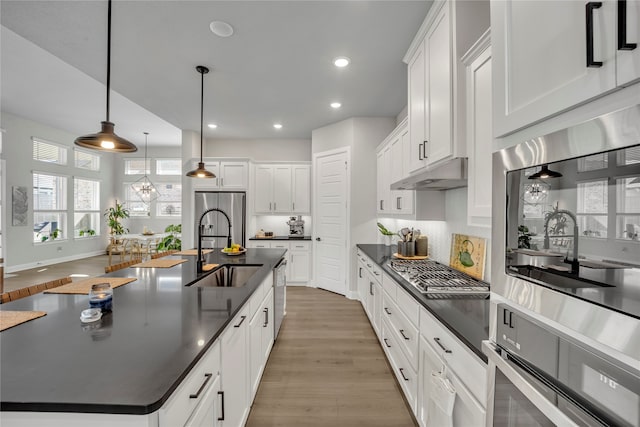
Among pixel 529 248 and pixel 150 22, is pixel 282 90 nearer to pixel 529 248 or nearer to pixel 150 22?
pixel 150 22

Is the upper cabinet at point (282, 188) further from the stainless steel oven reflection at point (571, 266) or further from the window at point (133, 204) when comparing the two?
the window at point (133, 204)

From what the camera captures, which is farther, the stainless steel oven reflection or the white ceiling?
the white ceiling

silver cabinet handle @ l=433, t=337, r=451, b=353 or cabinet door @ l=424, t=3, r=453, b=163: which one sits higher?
cabinet door @ l=424, t=3, r=453, b=163

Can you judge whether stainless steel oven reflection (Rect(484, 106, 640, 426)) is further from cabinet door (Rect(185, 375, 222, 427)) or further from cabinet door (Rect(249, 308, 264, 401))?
cabinet door (Rect(249, 308, 264, 401))

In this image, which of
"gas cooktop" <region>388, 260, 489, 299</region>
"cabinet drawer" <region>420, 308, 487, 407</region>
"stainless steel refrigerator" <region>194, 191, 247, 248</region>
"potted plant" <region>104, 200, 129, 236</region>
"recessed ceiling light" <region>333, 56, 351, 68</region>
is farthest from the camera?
"potted plant" <region>104, 200, 129, 236</region>

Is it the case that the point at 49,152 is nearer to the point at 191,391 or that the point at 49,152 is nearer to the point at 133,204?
the point at 133,204

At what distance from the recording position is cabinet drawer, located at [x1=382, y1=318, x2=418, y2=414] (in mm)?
1805

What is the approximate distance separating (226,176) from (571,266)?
5550 mm

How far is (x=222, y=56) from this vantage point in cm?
287

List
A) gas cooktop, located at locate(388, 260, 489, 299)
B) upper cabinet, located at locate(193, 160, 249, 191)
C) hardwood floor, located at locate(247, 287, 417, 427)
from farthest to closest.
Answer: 1. upper cabinet, located at locate(193, 160, 249, 191)
2. hardwood floor, located at locate(247, 287, 417, 427)
3. gas cooktop, located at locate(388, 260, 489, 299)

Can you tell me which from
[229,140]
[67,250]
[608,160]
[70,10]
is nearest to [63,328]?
[608,160]

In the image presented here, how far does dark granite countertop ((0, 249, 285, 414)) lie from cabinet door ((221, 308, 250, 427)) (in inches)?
5.4


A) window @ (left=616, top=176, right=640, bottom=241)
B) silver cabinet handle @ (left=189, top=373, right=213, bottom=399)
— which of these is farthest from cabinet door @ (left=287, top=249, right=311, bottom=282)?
window @ (left=616, top=176, right=640, bottom=241)

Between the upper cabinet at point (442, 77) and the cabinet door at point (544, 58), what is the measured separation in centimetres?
96
